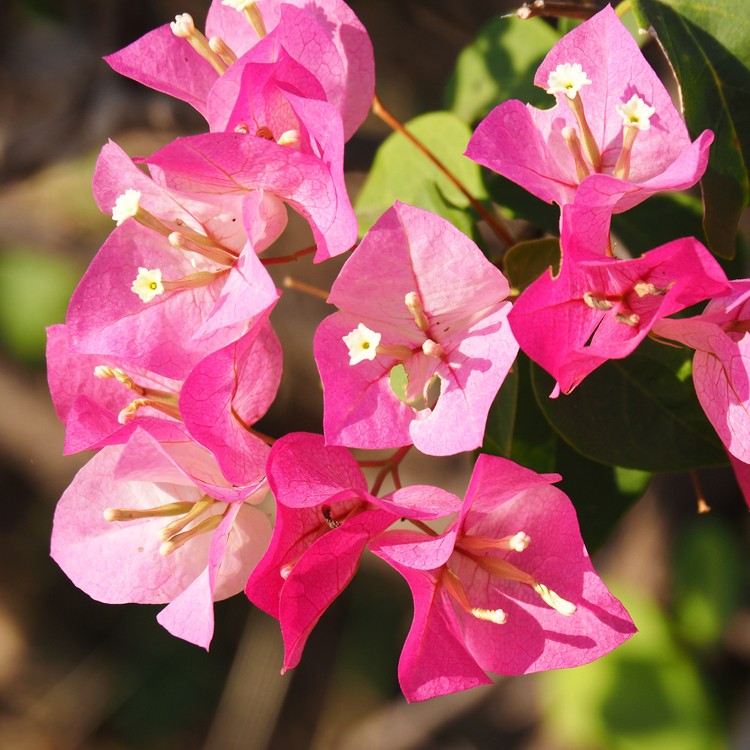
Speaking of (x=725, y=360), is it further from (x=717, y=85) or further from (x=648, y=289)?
(x=717, y=85)

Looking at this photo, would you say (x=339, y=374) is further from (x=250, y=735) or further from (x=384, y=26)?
(x=250, y=735)

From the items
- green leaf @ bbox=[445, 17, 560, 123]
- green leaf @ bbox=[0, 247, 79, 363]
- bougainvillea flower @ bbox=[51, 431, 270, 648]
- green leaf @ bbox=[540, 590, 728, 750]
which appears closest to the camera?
bougainvillea flower @ bbox=[51, 431, 270, 648]

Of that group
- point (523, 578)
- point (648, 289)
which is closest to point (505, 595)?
point (523, 578)

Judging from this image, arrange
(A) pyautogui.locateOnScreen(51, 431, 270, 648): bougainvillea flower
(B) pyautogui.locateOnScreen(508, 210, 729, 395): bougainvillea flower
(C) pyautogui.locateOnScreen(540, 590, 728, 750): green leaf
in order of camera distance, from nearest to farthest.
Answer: (B) pyautogui.locateOnScreen(508, 210, 729, 395): bougainvillea flower
(A) pyautogui.locateOnScreen(51, 431, 270, 648): bougainvillea flower
(C) pyautogui.locateOnScreen(540, 590, 728, 750): green leaf

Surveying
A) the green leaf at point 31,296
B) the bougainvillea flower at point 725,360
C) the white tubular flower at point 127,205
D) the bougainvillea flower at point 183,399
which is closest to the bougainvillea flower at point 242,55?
the white tubular flower at point 127,205

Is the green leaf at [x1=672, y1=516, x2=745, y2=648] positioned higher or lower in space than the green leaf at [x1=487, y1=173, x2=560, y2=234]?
lower

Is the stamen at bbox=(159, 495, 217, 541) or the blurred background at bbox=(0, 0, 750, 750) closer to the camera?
the stamen at bbox=(159, 495, 217, 541)

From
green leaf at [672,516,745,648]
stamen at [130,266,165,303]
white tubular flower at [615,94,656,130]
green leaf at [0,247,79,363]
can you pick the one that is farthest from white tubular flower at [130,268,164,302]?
green leaf at [672,516,745,648]

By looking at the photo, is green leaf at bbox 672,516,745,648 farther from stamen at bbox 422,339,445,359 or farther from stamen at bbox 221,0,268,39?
stamen at bbox 221,0,268,39
